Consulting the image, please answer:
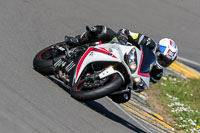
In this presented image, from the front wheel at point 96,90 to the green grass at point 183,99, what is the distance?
2.82 meters

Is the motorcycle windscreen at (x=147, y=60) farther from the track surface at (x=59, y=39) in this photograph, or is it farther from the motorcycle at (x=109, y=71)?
the track surface at (x=59, y=39)

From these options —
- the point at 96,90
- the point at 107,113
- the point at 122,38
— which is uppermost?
the point at 122,38

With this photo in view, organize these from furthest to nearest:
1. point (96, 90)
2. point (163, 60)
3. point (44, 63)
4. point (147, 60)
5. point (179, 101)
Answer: point (179, 101) → point (44, 63) → point (163, 60) → point (147, 60) → point (96, 90)

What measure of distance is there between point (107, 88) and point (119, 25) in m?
6.52

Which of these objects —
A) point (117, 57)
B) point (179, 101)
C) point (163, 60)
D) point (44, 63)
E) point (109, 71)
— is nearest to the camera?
point (109, 71)

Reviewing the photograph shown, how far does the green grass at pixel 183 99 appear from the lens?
9056mm

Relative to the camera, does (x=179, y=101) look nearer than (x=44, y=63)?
No

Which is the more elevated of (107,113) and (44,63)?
(44,63)

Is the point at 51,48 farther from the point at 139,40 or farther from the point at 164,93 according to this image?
the point at 164,93

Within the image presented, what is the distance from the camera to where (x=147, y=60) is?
687 centimetres

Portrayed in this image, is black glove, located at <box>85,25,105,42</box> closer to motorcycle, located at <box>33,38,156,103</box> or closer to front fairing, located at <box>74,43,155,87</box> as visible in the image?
motorcycle, located at <box>33,38,156,103</box>

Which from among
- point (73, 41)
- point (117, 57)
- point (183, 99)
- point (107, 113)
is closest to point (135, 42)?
point (117, 57)

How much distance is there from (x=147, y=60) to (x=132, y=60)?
30 centimetres

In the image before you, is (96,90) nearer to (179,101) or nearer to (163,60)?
(163,60)
